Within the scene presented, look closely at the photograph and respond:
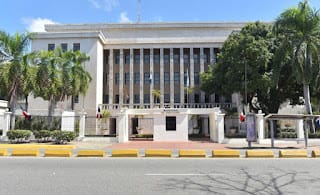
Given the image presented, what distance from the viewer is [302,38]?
24.4 m

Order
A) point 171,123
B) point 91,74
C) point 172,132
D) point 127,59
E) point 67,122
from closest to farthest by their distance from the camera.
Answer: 1. point 67,122
2. point 172,132
3. point 171,123
4. point 91,74
5. point 127,59

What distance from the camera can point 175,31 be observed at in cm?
4269

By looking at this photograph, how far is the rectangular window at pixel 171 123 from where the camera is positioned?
28688 mm

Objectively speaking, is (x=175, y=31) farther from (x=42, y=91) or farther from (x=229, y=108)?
(x=42, y=91)

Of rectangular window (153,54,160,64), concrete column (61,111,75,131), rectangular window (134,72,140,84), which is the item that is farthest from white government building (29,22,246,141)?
concrete column (61,111,75,131)

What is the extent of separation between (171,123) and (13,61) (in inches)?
632

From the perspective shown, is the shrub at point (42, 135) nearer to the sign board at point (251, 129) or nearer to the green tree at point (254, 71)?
the sign board at point (251, 129)

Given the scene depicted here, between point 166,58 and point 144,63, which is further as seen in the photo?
point 166,58

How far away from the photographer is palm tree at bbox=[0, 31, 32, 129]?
23.9m

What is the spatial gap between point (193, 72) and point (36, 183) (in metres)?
34.9

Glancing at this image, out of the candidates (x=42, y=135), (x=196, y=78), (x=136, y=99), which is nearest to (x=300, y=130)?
(x=196, y=78)

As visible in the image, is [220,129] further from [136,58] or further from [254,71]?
[136,58]

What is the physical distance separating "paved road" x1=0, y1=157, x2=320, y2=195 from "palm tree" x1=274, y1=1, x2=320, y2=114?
15887mm

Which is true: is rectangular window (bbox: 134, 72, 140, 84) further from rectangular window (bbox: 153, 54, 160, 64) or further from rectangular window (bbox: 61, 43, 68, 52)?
rectangular window (bbox: 61, 43, 68, 52)
